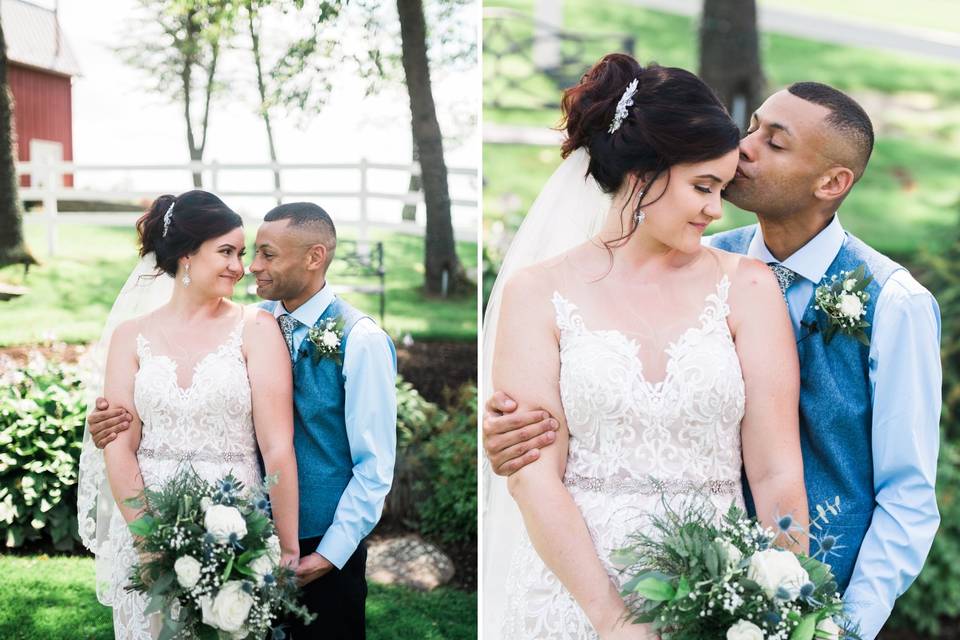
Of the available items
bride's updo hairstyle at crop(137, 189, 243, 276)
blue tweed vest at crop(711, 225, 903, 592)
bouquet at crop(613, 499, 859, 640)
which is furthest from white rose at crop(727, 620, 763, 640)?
bride's updo hairstyle at crop(137, 189, 243, 276)

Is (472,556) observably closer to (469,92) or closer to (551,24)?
(469,92)

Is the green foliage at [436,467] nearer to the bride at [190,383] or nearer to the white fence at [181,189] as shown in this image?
the white fence at [181,189]

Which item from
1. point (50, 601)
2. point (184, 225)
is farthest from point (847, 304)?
point (50, 601)

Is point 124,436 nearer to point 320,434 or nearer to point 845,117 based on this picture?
point 320,434

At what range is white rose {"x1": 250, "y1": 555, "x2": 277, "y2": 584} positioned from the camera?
2738 millimetres

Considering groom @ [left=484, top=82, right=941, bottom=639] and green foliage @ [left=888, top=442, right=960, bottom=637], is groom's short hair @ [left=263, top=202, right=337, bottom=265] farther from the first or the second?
green foliage @ [left=888, top=442, right=960, bottom=637]

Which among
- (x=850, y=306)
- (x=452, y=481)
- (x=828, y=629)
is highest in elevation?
(x=850, y=306)

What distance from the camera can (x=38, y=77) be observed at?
11.5ft

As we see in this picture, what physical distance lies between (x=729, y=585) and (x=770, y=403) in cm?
53

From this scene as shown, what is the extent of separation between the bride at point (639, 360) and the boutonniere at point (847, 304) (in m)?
0.16

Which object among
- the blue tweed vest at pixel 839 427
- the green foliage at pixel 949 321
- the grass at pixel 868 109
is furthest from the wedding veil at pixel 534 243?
the grass at pixel 868 109

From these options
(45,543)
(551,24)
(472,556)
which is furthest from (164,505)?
(551,24)

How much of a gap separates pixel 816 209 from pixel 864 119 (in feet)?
0.93

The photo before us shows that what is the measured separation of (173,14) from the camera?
351 cm
